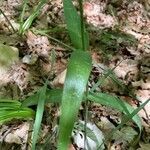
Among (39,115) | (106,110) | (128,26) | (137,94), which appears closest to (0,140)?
(39,115)

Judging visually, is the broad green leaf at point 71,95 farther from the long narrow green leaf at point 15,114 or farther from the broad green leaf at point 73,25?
the long narrow green leaf at point 15,114

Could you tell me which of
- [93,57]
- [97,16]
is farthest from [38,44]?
[97,16]

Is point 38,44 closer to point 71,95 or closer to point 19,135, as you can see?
point 19,135

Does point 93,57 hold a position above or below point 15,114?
above

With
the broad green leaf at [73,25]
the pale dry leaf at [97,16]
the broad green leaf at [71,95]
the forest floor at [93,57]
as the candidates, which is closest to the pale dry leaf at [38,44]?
the forest floor at [93,57]

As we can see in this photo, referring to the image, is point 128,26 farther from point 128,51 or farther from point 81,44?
point 81,44

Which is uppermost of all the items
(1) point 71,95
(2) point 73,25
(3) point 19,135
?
(2) point 73,25

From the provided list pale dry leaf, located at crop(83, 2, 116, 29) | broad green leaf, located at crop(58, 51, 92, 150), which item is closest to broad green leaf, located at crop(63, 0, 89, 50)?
broad green leaf, located at crop(58, 51, 92, 150)
